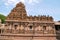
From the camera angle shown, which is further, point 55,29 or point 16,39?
point 55,29

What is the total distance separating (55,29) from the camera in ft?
99.1

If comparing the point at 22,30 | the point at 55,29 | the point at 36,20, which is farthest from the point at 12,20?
the point at 55,29

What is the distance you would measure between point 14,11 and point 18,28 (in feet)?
11.8

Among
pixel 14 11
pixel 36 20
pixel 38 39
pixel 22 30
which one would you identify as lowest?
pixel 38 39

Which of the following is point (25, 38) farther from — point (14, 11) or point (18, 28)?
point (14, 11)

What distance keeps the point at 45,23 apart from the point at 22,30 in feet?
15.9

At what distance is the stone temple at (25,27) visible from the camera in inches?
1128

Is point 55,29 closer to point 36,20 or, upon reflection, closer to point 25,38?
point 36,20

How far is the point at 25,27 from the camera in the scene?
29203 millimetres

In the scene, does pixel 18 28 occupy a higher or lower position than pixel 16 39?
higher

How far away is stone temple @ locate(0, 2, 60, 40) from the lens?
2866 cm

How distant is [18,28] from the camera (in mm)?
29156

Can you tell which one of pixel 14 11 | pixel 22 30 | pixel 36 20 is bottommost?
pixel 22 30

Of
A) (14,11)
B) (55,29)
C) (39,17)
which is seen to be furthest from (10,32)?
(55,29)
